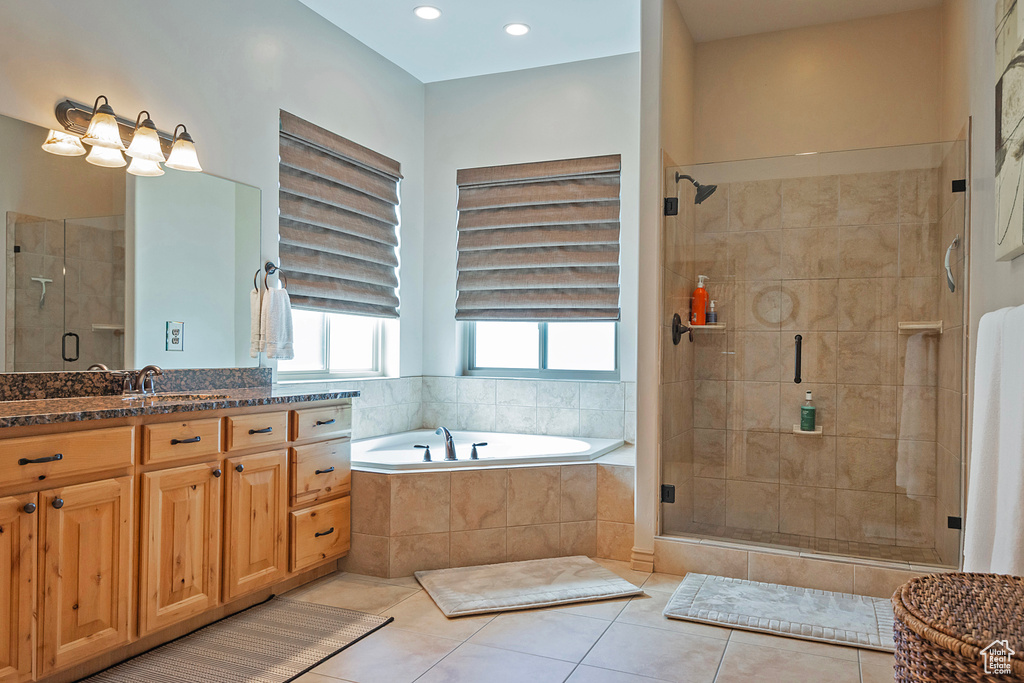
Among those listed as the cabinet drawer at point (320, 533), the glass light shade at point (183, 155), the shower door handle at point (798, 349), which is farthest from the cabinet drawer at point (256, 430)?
the shower door handle at point (798, 349)

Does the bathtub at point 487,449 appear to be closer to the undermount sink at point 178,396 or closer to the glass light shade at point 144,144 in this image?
the undermount sink at point 178,396

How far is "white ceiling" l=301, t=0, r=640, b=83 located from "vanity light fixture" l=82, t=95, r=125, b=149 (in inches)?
53.1

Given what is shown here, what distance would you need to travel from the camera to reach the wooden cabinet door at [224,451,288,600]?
2.51m

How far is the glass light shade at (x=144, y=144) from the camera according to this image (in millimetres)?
2635

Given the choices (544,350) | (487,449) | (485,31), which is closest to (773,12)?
(485,31)

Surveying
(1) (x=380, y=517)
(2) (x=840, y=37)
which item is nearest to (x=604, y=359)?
(1) (x=380, y=517)

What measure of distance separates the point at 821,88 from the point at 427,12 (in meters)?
2.03

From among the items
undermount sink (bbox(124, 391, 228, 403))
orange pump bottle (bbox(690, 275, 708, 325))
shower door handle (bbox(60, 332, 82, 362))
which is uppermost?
orange pump bottle (bbox(690, 275, 708, 325))

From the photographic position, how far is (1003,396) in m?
1.48

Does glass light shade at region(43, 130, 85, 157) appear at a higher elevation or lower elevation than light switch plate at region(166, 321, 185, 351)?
higher

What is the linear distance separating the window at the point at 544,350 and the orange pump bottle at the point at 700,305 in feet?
3.11

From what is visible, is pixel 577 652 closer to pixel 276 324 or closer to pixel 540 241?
pixel 276 324

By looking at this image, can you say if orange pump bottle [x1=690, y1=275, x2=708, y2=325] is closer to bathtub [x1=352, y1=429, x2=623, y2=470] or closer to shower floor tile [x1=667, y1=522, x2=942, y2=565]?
bathtub [x1=352, y1=429, x2=623, y2=470]

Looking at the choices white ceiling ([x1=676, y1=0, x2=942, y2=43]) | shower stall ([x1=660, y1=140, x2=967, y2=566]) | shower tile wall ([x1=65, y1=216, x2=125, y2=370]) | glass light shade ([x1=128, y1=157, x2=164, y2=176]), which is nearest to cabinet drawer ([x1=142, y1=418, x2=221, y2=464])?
shower tile wall ([x1=65, y1=216, x2=125, y2=370])
